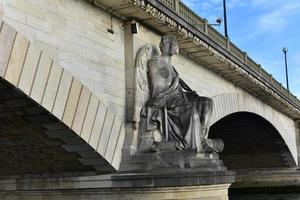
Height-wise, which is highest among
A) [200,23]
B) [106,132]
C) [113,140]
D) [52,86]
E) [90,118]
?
[200,23]

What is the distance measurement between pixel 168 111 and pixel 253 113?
12.3 meters

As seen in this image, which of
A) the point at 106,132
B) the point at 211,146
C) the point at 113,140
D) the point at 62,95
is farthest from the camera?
the point at 211,146

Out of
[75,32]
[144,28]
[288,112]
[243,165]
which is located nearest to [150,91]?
[144,28]

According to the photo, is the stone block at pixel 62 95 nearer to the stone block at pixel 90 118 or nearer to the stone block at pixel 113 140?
the stone block at pixel 90 118

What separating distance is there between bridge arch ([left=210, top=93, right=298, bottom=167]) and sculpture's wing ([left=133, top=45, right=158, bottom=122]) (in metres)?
4.91

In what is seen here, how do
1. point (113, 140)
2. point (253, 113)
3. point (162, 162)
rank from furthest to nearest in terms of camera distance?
point (253, 113), point (162, 162), point (113, 140)

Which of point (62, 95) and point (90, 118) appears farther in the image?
point (90, 118)

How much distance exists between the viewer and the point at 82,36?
9695mm

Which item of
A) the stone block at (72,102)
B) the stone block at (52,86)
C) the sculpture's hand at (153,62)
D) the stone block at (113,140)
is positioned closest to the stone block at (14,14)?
the stone block at (52,86)

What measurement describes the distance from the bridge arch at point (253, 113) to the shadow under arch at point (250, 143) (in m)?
0.14

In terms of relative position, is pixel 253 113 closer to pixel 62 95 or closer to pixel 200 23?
pixel 200 23

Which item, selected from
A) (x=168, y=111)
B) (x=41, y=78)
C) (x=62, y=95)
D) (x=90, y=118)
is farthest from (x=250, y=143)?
(x=41, y=78)

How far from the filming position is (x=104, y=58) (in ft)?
33.9

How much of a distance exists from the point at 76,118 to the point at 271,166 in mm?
26152
